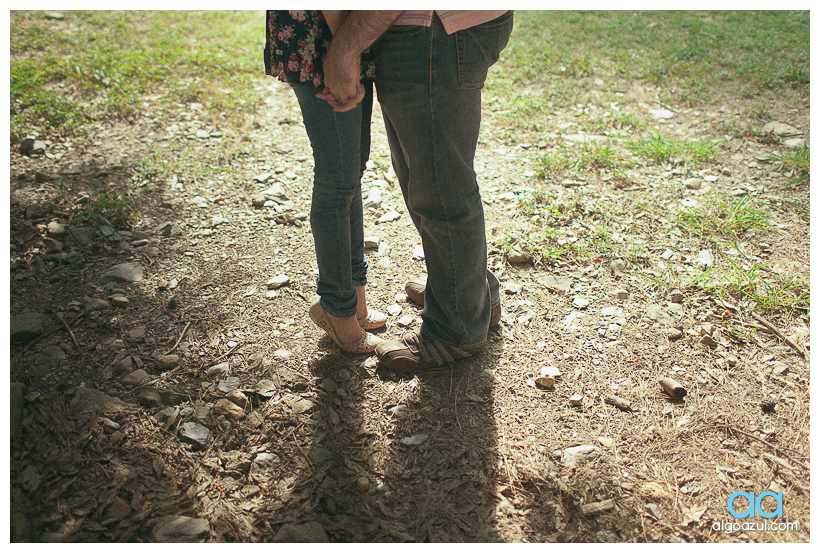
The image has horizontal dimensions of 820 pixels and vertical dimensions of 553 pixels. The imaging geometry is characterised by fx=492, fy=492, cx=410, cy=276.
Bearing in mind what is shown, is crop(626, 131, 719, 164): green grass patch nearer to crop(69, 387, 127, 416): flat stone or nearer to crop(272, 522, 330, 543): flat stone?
crop(272, 522, 330, 543): flat stone

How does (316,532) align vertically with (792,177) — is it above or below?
below

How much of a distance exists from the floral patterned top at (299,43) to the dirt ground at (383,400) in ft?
3.58

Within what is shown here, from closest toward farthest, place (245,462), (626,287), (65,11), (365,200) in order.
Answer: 1. (245,462)
2. (626,287)
3. (365,200)
4. (65,11)

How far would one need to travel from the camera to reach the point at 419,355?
6.33 feet

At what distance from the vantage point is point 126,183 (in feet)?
10.1

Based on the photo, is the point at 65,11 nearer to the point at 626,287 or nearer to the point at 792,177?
the point at 626,287

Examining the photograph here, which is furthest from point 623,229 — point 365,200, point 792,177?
point 365,200

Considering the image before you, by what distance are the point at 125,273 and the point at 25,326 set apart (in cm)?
47

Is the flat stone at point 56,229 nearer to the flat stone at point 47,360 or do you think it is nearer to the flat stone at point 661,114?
the flat stone at point 47,360

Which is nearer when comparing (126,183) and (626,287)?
(626,287)

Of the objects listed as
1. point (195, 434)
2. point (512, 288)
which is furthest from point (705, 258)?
point (195, 434)

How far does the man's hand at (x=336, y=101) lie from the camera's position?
4.69 ft

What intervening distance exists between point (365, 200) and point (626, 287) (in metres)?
1.58

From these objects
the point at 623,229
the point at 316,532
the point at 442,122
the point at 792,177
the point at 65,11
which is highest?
the point at 65,11
